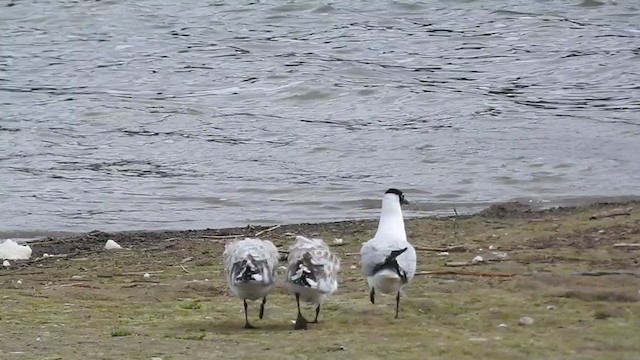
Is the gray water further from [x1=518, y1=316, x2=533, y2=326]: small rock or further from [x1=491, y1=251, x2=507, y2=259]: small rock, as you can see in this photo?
[x1=518, y1=316, x2=533, y2=326]: small rock

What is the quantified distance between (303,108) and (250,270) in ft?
42.2

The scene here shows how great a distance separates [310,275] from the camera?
7.05 meters

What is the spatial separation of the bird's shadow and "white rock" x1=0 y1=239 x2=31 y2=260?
4025mm

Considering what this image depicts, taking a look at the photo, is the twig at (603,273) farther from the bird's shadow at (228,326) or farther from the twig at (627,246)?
the bird's shadow at (228,326)

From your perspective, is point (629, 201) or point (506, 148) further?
point (506, 148)

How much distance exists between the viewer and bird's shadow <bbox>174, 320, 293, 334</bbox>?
7.01 metres

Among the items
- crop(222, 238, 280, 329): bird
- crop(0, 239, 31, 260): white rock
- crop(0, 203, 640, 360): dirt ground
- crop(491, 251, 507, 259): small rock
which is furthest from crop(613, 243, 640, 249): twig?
crop(0, 239, 31, 260): white rock

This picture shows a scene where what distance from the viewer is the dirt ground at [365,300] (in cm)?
617

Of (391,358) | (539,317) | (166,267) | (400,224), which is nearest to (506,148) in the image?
(166,267)

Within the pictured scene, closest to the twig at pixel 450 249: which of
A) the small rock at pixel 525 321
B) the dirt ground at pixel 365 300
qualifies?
the dirt ground at pixel 365 300

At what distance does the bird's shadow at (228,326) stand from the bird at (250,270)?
6cm

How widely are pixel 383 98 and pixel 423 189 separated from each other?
578 cm

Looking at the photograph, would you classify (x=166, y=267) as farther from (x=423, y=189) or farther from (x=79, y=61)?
(x=79, y=61)

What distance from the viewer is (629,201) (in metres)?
12.5
